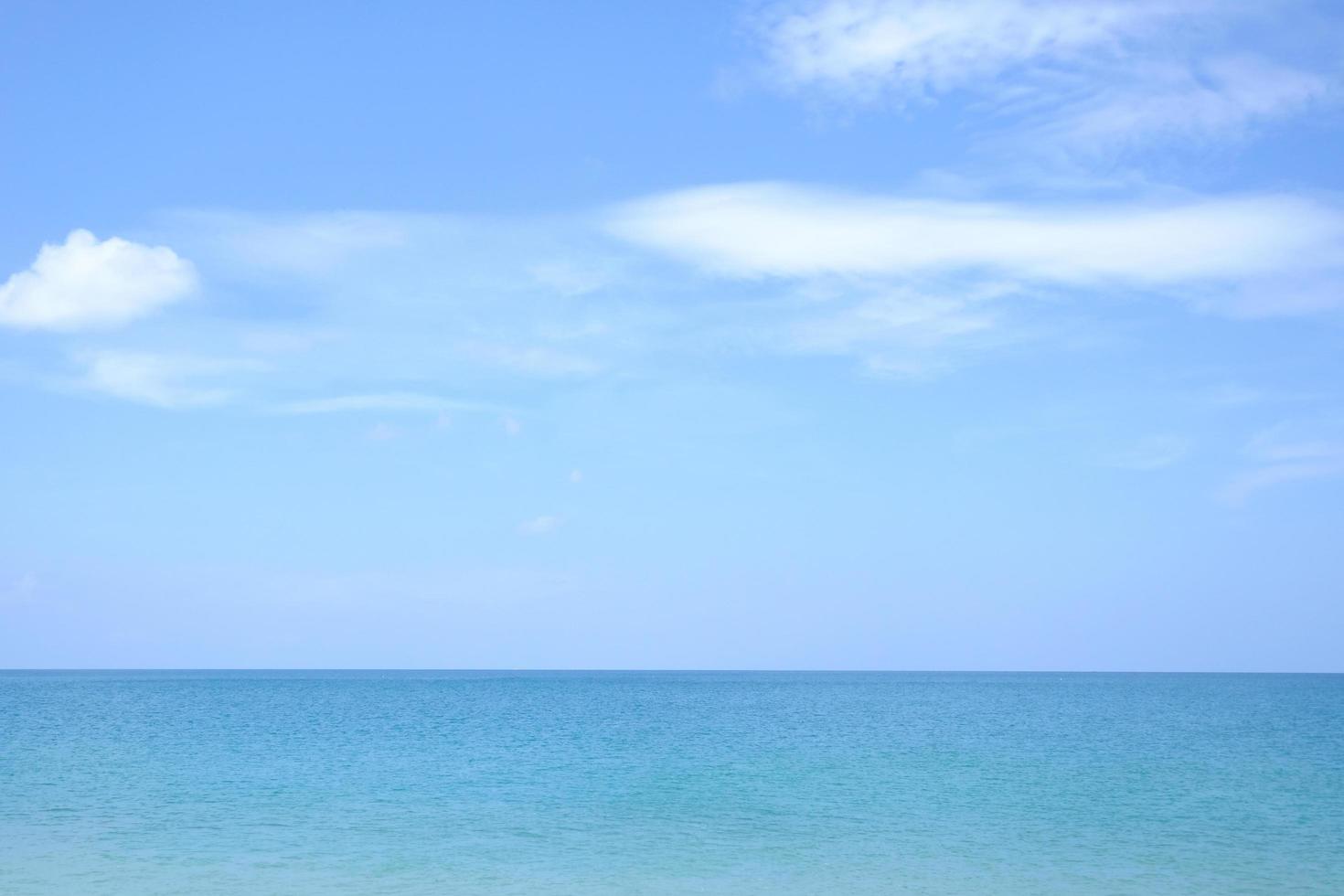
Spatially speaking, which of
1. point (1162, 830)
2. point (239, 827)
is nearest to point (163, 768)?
point (239, 827)

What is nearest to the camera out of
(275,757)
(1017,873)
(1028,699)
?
(1017,873)

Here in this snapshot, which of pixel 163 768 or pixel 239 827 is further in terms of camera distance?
pixel 163 768

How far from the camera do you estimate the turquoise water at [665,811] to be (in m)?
19.9

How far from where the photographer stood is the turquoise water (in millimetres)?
19875

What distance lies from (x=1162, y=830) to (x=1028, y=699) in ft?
270

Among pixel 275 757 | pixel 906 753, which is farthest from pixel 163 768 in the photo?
pixel 906 753

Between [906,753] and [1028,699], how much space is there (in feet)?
217

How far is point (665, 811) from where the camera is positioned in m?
27.1

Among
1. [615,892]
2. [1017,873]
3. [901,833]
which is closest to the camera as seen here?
[615,892]

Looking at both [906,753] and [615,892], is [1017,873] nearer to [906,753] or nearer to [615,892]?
[615,892]

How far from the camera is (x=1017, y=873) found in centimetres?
2034

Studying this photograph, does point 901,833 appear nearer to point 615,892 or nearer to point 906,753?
point 615,892

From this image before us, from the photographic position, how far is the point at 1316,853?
22.2 metres

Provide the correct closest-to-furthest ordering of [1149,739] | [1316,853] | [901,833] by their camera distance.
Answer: [1316,853] < [901,833] < [1149,739]
